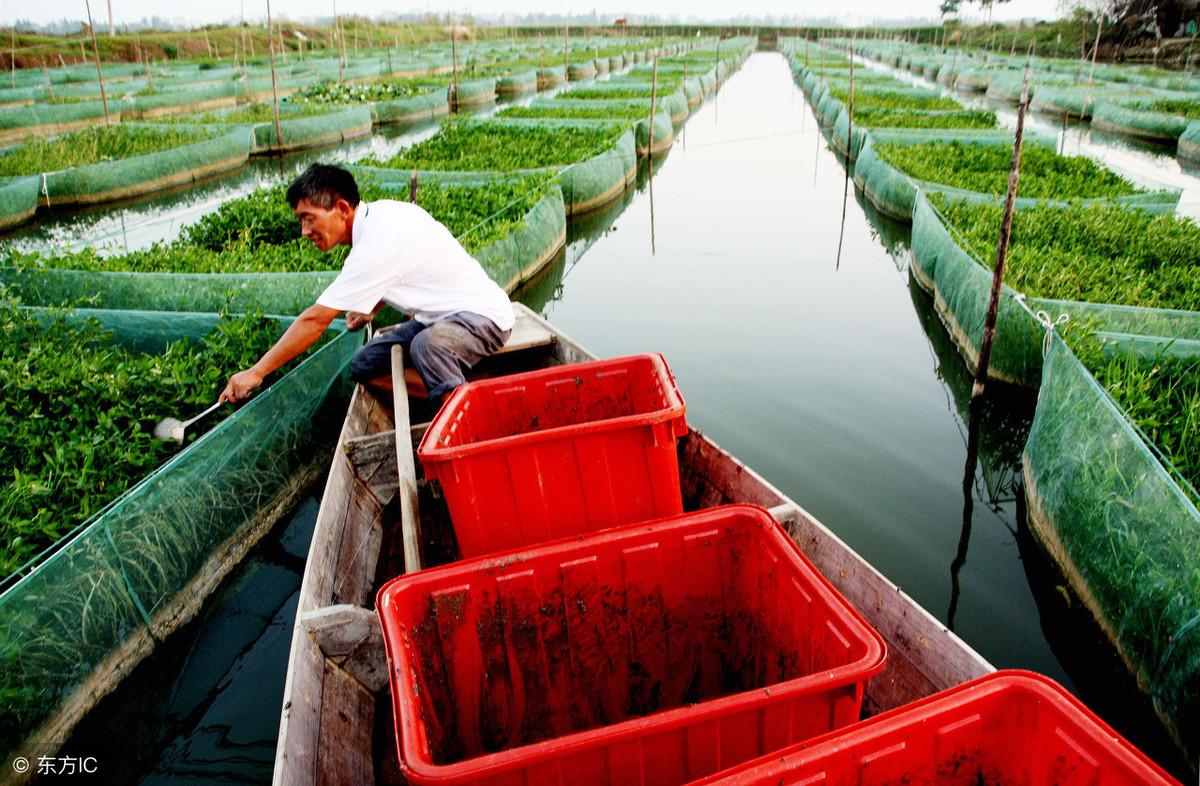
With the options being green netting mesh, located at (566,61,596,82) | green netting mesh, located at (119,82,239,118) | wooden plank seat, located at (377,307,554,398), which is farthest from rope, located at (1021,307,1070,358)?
green netting mesh, located at (566,61,596,82)

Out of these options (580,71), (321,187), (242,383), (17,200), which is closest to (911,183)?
(321,187)

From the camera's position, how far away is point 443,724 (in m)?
2.46

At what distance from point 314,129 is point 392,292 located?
17.1m

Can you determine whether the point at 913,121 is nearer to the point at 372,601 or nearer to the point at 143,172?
the point at 143,172

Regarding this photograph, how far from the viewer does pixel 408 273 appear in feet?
13.9

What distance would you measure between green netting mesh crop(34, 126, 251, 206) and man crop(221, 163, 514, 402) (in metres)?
11.5

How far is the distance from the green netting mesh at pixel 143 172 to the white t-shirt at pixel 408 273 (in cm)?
1212

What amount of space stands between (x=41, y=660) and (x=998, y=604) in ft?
17.1

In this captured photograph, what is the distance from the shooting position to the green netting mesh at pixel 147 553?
119 inches

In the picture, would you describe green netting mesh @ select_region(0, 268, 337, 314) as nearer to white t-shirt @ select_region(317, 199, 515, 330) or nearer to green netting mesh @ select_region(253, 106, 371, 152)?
white t-shirt @ select_region(317, 199, 515, 330)

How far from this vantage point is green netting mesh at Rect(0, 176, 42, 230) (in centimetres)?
1169

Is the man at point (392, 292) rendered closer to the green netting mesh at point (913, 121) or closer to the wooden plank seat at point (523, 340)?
the wooden plank seat at point (523, 340)

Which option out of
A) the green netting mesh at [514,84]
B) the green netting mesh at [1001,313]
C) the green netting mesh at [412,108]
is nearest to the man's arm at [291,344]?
the green netting mesh at [1001,313]

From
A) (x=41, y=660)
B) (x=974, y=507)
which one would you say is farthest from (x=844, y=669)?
(x=974, y=507)
